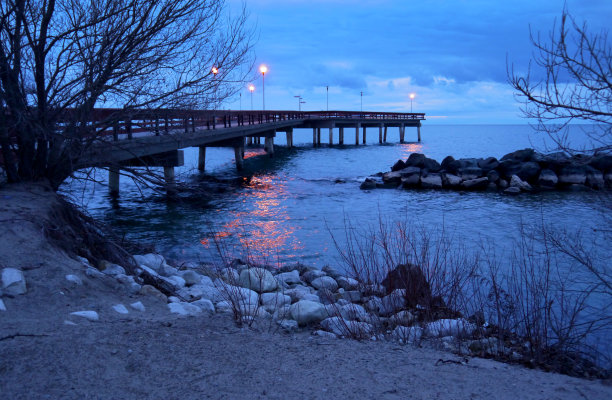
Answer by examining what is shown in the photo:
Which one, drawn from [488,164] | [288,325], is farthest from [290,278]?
[488,164]

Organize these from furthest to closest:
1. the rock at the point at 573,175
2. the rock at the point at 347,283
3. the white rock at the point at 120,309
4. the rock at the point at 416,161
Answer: the rock at the point at 416,161 < the rock at the point at 573,175 < the rock at the point at 347,283 < the white rock at the point at 120,309

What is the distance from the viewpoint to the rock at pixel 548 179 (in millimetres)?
25891

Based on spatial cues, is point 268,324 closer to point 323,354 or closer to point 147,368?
point 323,354

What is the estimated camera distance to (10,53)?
7496mm

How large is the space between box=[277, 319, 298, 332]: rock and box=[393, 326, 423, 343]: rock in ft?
3.94

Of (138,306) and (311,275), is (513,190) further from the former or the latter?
(138,306)

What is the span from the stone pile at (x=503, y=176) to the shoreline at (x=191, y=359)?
74.1 ft

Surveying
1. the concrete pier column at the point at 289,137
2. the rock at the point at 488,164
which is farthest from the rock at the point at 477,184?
the concrete pier column at the point at 289,137

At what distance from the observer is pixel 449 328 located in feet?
19.5

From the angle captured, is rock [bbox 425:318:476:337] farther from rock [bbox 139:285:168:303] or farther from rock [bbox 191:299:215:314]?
rock [bbox 139:285:168:303]

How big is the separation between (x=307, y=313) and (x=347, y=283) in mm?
2996

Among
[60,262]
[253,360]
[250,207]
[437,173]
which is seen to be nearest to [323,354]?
[253,360]

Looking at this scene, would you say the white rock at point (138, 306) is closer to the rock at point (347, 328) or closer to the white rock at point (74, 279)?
the white rock at point (74, 279)

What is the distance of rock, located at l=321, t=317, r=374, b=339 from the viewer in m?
5.44
